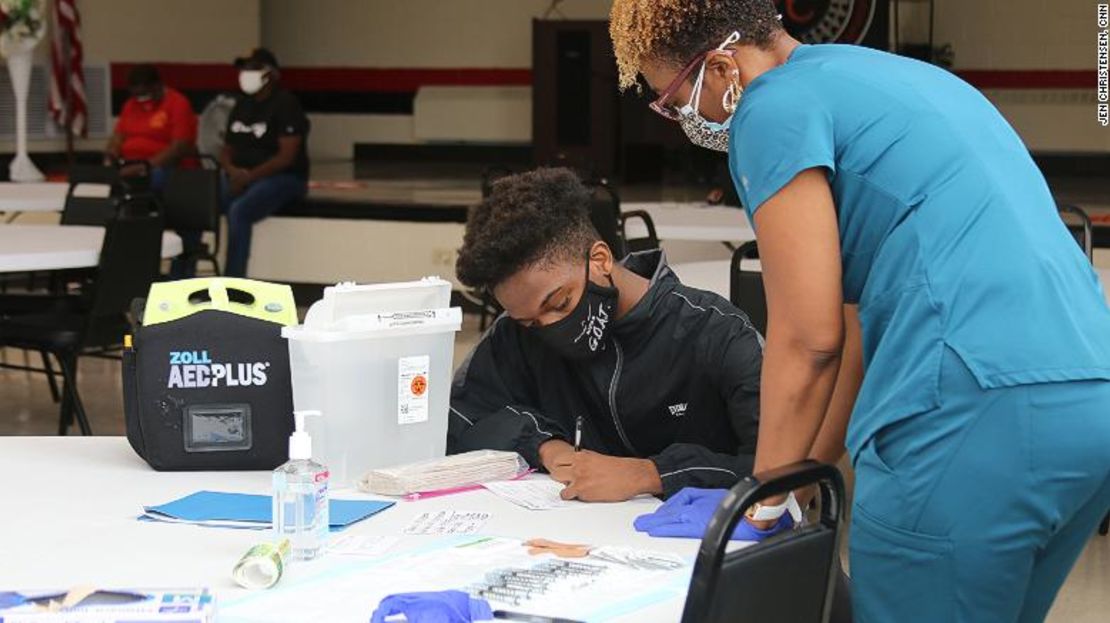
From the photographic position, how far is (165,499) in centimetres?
221

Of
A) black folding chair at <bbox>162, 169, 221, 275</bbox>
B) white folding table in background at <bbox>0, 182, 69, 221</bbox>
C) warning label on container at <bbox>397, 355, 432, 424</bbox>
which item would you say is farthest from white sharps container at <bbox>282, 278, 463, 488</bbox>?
black folding chair at <bbox>162, 169, 221, 275</bbox>

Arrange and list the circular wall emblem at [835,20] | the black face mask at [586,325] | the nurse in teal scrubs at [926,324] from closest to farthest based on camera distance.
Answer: the nurse in teal scrubs at [926,324] < the black face mask at [586,325] < the circular wall emblem at [835,20]

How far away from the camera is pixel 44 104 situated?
40.1ft

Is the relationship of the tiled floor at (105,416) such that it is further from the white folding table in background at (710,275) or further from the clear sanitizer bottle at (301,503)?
the clear sanitizer bottle at (301,503)

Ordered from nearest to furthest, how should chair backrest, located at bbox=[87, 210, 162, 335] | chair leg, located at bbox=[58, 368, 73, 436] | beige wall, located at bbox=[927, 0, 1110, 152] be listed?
chair backrest, located at bbox=[87, 210, 162, 335] < chair leg, located at bbox=[58, 368, 73, 436] < beige wall, located at bbox=[927, 0, 1110, 152]

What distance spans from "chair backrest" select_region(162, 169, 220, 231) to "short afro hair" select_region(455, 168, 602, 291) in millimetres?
5269

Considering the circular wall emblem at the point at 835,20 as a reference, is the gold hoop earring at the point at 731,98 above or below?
above

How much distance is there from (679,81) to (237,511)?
80cm

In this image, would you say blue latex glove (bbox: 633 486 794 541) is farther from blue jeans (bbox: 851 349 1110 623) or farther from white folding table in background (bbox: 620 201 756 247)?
white folding table in background (bbox: 620 201 756 247)

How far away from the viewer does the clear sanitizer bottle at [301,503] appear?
1914 millimetres

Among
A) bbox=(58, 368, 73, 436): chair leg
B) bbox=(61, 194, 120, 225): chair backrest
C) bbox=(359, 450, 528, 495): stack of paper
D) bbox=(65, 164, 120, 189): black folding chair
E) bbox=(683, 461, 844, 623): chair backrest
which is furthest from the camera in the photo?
bbox=(65, 164, 120, 189): black folding chair

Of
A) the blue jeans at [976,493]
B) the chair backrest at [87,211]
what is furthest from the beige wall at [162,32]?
the blue jeans at [976,493]

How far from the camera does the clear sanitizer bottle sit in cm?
191

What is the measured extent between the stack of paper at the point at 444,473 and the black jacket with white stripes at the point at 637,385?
85 mm
